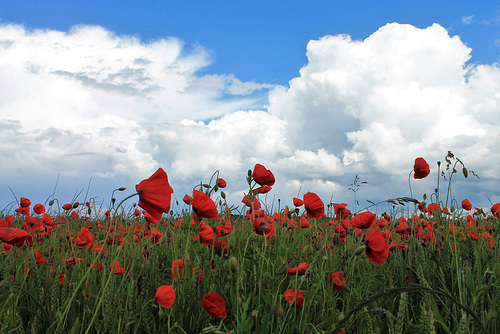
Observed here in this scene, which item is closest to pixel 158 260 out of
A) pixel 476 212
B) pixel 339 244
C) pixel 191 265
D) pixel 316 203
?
pixel 191 265

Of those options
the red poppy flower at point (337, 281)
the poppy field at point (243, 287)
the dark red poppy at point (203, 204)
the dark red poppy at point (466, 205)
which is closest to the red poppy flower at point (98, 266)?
the poppy field at point (243, 287)

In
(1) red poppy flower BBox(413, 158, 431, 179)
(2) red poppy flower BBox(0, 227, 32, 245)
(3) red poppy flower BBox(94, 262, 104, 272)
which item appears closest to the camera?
(2) red poppy flower BBox(0, 227, 32, 245)

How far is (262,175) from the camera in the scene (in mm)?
2395

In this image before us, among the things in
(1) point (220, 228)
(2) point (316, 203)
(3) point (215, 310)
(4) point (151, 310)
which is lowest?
(4) point (151, 310)

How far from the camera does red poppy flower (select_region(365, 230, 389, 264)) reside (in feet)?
6.33

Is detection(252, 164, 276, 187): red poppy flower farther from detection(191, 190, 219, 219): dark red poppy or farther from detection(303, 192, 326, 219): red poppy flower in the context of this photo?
detection(191, 190, 219, 219): dark red poppy

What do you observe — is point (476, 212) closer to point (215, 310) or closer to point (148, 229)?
point (148, 229)

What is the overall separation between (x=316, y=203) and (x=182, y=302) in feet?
3.41

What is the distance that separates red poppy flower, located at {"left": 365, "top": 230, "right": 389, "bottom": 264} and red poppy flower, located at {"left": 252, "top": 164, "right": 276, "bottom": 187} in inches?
27.8

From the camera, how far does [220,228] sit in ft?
7.83

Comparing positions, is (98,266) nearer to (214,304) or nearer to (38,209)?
(214,304)

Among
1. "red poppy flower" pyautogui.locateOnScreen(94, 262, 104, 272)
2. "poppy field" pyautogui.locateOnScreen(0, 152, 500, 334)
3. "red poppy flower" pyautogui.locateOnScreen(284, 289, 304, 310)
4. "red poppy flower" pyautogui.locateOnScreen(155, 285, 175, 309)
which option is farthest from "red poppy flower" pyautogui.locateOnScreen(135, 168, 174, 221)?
"red poppy flower" pyautogui.locateOnScreen(94, 262, 104, 272)

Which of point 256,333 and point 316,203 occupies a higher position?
point 316,203

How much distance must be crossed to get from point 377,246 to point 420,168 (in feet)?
3.88
